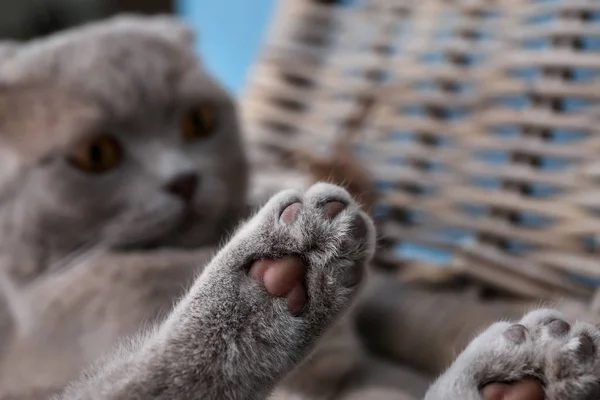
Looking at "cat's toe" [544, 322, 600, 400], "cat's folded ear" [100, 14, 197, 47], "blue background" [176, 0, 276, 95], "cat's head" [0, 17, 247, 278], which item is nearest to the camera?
"cat's toe" [544, 322, 600, 400]

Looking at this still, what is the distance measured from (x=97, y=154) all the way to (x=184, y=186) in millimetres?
91

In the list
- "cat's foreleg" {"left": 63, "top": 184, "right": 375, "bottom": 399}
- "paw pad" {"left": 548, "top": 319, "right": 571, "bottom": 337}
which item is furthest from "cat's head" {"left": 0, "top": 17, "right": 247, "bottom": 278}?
"paw pad" {"left": 548, "top": 319, "right": 571, "bottom": 337}

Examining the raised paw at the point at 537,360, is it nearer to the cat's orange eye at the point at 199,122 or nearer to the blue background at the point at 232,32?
the cat's orange eye at the point at 199,122

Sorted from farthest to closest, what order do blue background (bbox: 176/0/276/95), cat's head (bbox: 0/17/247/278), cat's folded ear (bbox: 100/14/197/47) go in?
1. blue background (bbox: 176/0/276/95)
2. cat's folded ear (bbox: 100/14/197/47)
3. cat's head (bbox: 0/17/247/278)

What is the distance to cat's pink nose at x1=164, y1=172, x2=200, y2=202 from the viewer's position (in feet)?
2.21

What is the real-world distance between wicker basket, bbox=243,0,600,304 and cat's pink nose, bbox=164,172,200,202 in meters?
0.31

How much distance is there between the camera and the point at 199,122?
742 mm

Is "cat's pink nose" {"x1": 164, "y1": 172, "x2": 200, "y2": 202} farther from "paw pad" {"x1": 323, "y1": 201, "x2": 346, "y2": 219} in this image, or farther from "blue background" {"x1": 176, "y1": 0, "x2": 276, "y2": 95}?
"blue background" {"x1": 176, "y1": 0, "x2": 276, "y2": 95}

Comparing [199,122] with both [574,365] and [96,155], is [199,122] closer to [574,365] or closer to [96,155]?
[96,155]

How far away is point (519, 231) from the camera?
2.61 feet

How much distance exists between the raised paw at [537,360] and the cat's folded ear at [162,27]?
0.53m

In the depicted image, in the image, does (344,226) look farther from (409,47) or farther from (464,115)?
(409,47)

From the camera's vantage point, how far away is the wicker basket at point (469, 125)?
77 centimetres

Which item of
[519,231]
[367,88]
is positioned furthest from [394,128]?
[519,231]
